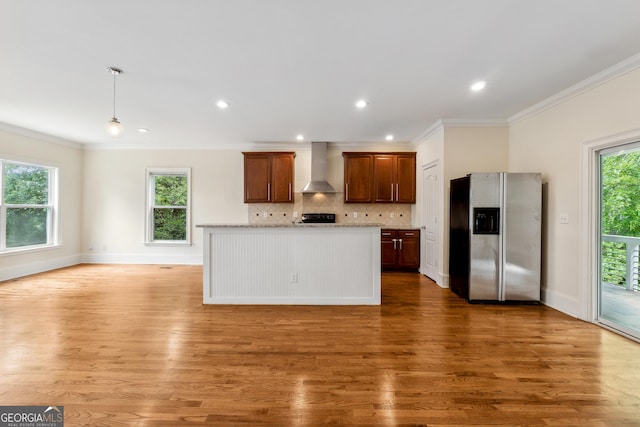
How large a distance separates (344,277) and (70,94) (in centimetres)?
432

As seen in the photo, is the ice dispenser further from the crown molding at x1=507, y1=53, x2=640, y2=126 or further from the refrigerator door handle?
the crown molding at x1=507, y1=53, x2=640, y2=126

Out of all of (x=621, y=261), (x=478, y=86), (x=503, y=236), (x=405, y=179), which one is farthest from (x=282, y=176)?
(x=621, y=261)

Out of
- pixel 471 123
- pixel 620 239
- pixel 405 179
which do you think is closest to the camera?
pixel 620 239

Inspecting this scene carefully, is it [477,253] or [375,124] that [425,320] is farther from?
[375,124]

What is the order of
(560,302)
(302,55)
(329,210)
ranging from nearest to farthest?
1. (302,55)
2. (560,302)
3. (329,210)

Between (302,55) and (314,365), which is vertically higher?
(302,55)

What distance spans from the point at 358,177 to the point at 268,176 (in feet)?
6.45

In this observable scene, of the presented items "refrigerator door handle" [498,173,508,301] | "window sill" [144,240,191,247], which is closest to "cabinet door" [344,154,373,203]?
"refrigerator door handle" [498,173,508,301]

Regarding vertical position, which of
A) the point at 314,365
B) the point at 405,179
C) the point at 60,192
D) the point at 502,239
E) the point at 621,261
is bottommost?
the point at 314,365

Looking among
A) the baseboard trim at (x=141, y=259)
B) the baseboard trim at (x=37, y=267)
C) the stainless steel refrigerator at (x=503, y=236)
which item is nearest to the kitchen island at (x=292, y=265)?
the stainless steel refrigerator at (x=503, y=236)

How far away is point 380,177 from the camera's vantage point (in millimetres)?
6074

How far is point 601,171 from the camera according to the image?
317 centimetres

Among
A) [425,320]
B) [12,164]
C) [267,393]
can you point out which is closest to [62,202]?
[12,164]

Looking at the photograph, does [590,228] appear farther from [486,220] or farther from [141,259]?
[141,259]
